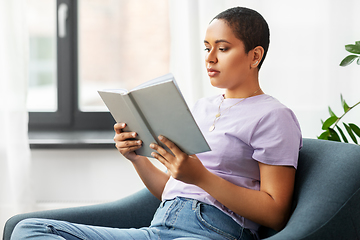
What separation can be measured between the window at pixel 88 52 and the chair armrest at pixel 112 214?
3.21ft

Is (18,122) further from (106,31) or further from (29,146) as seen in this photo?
(106,31)

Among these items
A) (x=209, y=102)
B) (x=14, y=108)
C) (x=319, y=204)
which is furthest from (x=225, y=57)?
(x=14, y=108)

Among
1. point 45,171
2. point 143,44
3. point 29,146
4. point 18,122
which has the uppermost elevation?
point 143,44

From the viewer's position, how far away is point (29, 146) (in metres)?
2.00

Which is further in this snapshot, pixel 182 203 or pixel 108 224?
pixel 108 224

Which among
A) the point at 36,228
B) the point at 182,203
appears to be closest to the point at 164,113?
the point at 182,203

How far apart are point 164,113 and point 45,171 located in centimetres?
137

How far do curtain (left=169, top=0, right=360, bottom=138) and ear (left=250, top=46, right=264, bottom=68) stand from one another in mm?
746

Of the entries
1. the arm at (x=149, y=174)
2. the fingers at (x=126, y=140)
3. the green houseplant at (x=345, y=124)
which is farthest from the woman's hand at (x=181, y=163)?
the green houseplant at (x=345, y=124)

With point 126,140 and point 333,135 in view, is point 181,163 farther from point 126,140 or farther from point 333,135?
point 333,135

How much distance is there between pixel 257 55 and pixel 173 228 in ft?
1.77

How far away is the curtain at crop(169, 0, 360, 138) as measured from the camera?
1825mm

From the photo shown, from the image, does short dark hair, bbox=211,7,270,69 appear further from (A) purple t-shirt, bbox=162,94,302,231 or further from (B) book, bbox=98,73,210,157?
(B) book, bbox=98,73,210,157

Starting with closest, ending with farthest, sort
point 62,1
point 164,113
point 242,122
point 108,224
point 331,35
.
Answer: point 164,113, point 242,122, point 108,224, point 331,35, point 62,1
